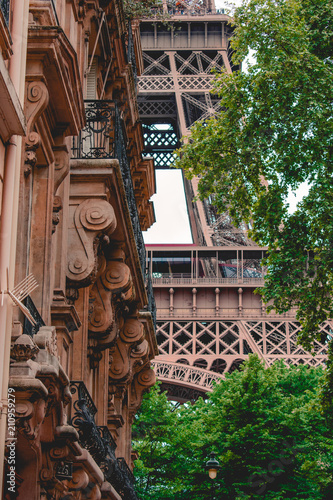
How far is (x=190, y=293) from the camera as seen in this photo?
5156cm

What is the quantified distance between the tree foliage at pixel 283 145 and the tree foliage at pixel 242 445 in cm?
829

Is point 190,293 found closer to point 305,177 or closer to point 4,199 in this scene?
point 305,177

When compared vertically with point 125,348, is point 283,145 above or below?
above

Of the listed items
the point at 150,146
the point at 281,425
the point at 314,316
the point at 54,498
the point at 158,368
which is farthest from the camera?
the point at 150,146

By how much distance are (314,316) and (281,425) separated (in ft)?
36.5

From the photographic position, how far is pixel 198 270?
56500mm

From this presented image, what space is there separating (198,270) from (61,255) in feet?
145

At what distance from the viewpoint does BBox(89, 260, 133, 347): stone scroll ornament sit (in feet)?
49.6

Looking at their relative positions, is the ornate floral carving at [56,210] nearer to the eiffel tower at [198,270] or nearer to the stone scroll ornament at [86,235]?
the stone scroll ornament at [86,235]

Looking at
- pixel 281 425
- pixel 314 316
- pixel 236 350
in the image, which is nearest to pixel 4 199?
pixel 314 316

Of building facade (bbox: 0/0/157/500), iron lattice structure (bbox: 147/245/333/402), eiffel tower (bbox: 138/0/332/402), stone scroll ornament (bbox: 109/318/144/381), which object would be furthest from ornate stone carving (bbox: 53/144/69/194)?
iron lattice structure (bbox: 147/245/333/402)

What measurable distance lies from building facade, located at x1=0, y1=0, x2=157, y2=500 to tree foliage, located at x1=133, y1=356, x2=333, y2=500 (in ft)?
32.0

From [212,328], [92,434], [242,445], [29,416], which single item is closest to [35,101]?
[29,416]

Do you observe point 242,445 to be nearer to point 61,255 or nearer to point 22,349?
point 61,255
